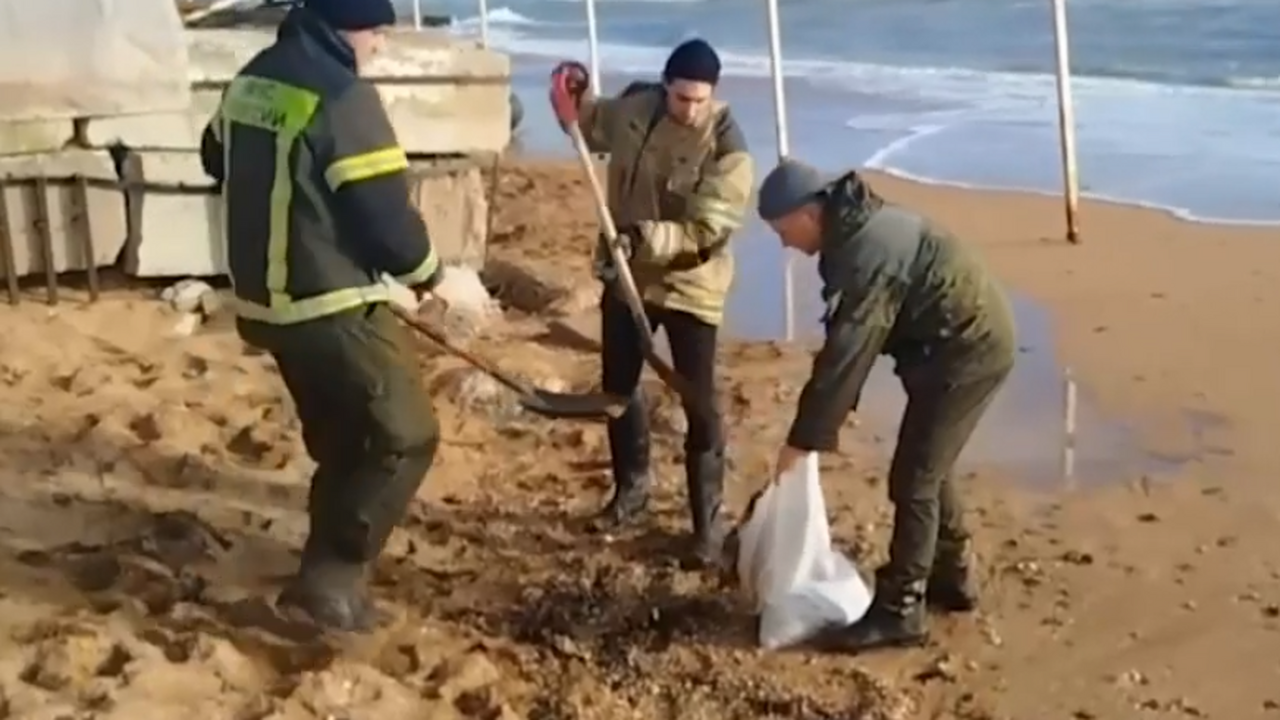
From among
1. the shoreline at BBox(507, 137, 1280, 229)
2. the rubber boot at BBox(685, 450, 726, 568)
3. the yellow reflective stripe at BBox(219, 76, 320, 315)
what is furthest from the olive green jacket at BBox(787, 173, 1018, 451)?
the shoreline at BBox(507, 137, 1280, 229)

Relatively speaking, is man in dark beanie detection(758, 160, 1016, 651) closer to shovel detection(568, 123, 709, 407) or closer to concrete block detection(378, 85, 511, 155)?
shovel detection(568, 123, 709, 407)

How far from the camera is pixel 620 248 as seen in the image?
19.5 ft

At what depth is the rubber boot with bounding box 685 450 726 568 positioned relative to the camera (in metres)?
6.17

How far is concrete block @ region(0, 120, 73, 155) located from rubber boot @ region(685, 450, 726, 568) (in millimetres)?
3899

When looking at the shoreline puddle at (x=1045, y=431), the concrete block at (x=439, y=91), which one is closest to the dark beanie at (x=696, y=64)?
the shoreline puddle at (x=1045, y=431)

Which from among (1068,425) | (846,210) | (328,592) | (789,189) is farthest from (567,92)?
(1068,425)

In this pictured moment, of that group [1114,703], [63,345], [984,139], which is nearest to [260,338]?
[1114,703]

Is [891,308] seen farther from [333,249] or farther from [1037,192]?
[1037,192]

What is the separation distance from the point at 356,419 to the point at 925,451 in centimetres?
162

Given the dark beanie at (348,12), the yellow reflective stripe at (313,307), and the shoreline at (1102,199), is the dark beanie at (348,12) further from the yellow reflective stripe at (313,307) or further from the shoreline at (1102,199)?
the shoreline at (1102,199)

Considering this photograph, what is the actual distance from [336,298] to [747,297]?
18.4 feet

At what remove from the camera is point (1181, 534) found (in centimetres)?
650

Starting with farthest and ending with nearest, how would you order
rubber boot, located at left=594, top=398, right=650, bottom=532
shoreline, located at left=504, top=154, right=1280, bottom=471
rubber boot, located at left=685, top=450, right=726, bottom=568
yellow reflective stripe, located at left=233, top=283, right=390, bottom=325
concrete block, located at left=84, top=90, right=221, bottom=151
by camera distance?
concrete block, located at left=84, top=90, right=221, bottom=151 < shoreline, located at left=504, top=154, right=1280, bottom=471 < rubber boot, located at left=594, top=398, right=650, bottom=532 < rubber boot, located at left=685, top=450, right=726, bottom=568 < yellow reflective stripe, located at left=233, top=283, right=390, bottom=325

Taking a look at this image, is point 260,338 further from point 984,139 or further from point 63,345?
point 984,139
